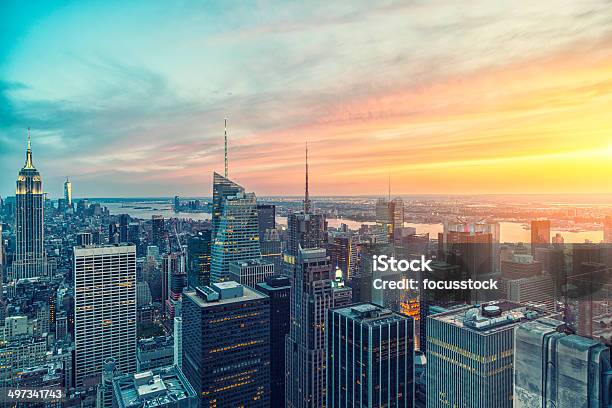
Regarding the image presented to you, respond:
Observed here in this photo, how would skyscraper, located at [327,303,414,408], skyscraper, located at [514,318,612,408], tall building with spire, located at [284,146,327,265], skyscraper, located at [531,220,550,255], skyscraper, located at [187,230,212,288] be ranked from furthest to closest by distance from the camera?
skyscraper, located at [187,230,212,288]
tall building with spire, located at [284,146,327,265]
skyscraper, located at [327,303,414,408]
skyscraper, located at [531,220,550,255]
skyscraper, located at [514,318,612,408]

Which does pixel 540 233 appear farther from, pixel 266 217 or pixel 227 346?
pixel 266 217

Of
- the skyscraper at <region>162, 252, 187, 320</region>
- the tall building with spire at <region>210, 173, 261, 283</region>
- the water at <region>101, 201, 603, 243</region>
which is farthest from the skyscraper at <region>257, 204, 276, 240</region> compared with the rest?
the skyscraper at <region>162, 252, 187, 320</region>

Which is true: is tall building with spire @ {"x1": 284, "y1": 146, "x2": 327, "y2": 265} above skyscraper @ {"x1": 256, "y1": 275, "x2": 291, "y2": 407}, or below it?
above

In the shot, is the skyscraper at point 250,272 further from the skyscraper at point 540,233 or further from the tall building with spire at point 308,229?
the skyscraper at point 540,233

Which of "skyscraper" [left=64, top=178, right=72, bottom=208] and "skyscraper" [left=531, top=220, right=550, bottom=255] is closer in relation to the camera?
"skyscraper" [left=531, top=220, right=550, bottom=255]

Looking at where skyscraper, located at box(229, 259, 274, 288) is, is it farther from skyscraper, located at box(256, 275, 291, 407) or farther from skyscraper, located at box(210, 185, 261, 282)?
skyscraper, located at box(256, 275, 291, 407)

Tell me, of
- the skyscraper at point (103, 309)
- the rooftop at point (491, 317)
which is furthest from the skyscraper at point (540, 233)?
the skyscraper at point (103, 309)

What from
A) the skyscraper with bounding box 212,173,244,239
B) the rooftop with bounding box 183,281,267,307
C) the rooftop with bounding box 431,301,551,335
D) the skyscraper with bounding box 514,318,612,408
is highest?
the skyscraper with bounding box 212,173,244,239
